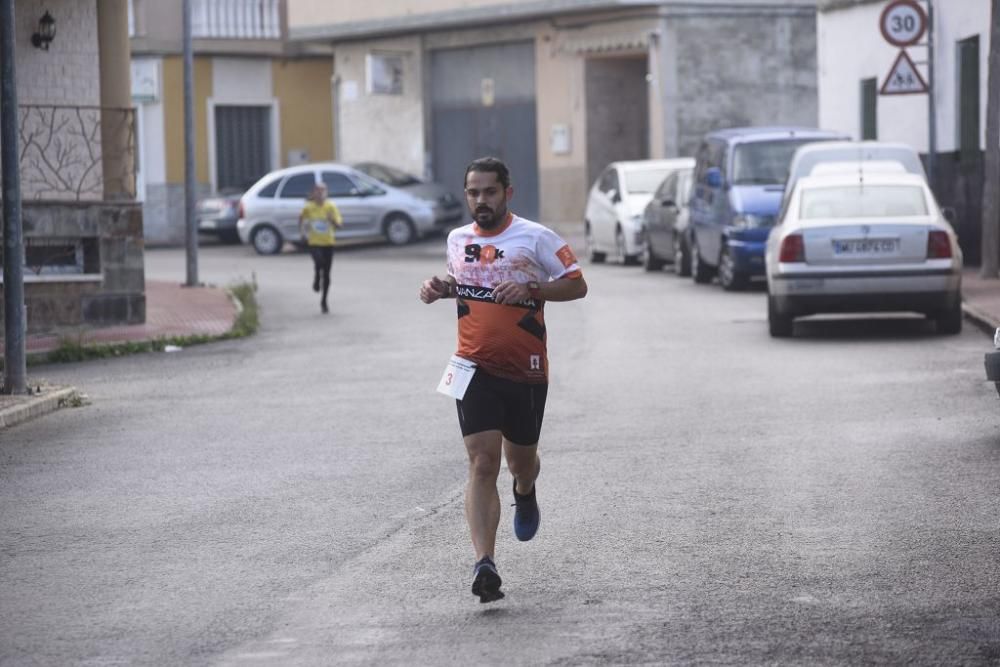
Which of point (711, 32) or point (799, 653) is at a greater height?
point (711, 32)

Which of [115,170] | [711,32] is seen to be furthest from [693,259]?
[711,32]

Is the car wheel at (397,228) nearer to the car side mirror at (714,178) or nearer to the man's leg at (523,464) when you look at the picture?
the car side mirror at (714,178)

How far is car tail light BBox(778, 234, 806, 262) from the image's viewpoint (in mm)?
17625

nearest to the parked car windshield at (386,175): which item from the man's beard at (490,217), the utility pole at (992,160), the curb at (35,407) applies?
the utility pole at (992,160)

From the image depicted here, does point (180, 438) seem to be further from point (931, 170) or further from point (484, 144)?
point (484, 144)

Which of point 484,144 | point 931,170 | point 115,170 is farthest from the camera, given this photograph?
point 484,144

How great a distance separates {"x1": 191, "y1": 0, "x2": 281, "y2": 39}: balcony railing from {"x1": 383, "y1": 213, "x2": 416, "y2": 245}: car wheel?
10.3 metres

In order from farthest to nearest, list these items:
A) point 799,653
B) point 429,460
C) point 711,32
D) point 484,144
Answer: point 484,144 → point 711,32 → point 429,460 → point 799,653

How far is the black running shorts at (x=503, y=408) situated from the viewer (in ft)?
24.5

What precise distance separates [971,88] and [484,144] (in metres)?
17.7

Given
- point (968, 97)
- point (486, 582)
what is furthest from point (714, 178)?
point (486, 582)

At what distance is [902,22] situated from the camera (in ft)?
78.2

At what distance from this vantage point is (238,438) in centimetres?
1240

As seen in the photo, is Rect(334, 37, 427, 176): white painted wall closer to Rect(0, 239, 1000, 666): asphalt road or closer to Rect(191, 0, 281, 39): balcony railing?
Rect(191, 0, 281, 39): balcony railing
